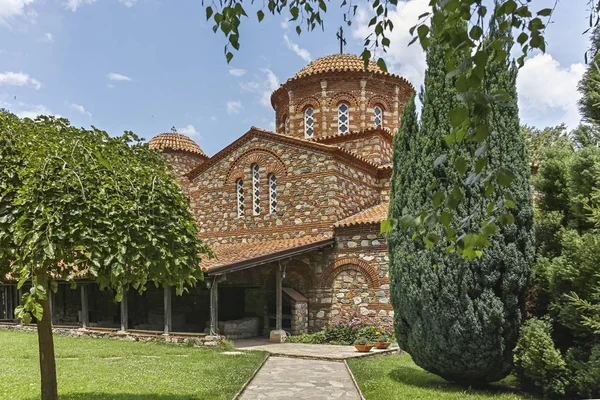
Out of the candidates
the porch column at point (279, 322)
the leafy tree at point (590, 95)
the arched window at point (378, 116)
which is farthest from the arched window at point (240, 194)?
the leafy tree at point (590, 95)

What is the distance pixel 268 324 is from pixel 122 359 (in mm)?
5247

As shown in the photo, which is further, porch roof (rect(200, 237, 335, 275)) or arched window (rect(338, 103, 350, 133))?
arched window (rect(338, 103, 350, 133))

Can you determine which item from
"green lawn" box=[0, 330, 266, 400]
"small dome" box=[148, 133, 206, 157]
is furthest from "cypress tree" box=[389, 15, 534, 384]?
"small dome" box=[148, 133, 206, 157]

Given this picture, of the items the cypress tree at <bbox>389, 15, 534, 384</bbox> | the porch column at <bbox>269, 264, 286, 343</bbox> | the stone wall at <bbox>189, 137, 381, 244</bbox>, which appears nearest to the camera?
the cypress tree at <bbox>389, 15, 534, 384</bbox>

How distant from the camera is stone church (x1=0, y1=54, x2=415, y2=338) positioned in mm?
12625

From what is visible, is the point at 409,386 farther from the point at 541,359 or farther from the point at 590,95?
the point at 590,95

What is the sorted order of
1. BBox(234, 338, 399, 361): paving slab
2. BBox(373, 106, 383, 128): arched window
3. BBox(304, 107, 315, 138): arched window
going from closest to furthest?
BBox(234, 338, 399, 361): paving slab < BBox(373, 106, 383, 128): arched window < BBox(304, 107, 315, 138): arched window

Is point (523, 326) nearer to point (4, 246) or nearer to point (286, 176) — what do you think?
point (4, 246)

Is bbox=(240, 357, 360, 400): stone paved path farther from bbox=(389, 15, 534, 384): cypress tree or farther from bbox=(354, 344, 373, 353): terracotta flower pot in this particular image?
bbox=(389, 15, 534, 384): cypress tree

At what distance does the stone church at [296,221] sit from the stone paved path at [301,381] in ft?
9.60

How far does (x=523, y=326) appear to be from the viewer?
6152mm

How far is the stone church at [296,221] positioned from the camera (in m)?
12.6

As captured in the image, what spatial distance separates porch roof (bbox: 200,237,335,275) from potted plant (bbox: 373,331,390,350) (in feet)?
8.90

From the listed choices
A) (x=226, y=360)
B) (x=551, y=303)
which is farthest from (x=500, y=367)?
(x=226, y=360)
